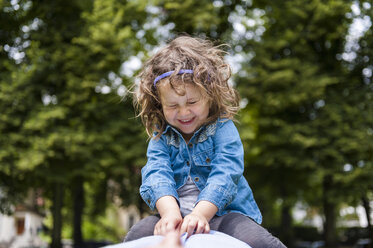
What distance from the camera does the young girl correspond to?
2.01 meters

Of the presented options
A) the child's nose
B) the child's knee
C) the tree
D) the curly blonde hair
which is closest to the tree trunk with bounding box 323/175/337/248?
the tree

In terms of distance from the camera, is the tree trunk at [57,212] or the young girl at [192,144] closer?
the young girl at [192,144]

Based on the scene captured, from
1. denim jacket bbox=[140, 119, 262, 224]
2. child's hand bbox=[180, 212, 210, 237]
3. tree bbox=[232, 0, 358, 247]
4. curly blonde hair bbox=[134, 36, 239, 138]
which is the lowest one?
child's hand bbox=[180, 212, 210, 237]

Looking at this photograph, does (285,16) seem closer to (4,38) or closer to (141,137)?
(141,137)

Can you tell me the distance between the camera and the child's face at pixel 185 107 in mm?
2121

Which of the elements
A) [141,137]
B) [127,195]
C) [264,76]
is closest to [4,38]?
Answer: [141,137]

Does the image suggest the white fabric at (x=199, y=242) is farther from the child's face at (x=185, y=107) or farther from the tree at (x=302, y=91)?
the tree at (x=302, y=91)

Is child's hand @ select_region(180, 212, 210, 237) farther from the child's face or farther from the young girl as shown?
the child's face

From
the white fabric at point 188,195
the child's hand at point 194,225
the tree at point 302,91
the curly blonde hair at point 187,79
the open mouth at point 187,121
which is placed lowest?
the child's hand at point 194,225

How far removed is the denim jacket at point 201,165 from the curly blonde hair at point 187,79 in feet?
0.29

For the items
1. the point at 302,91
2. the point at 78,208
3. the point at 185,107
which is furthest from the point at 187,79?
the point at 78,208

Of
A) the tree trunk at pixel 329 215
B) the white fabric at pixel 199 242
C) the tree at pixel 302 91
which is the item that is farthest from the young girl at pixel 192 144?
the tree trunk at pixel 329 215

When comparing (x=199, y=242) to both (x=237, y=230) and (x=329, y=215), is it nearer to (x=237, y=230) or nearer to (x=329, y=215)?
(x=237, y=230)

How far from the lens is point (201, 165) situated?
2260 mm
